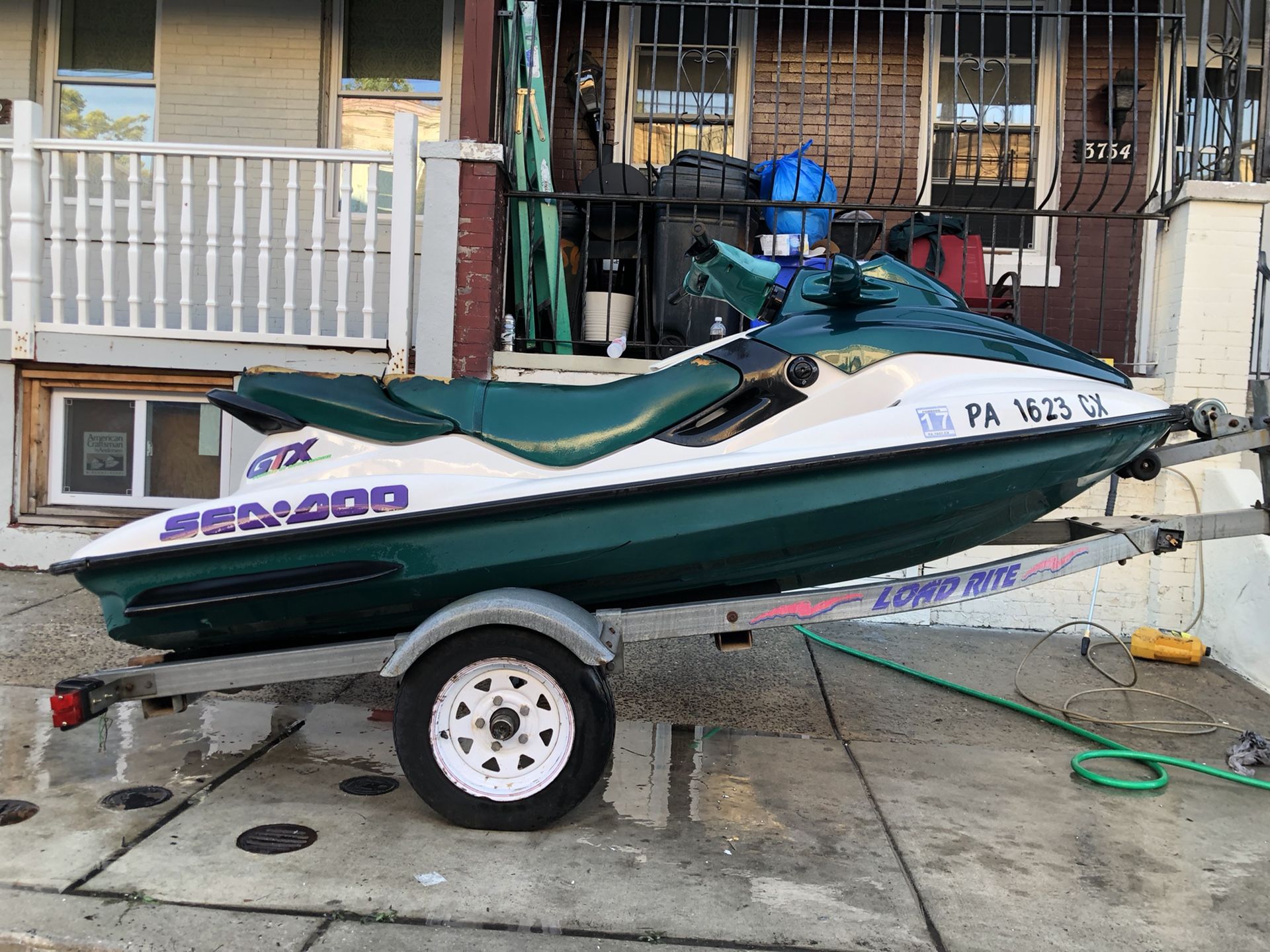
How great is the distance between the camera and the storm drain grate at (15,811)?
2906 mm

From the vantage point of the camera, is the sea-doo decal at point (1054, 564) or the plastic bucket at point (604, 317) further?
the plastic bucket at point (604, 317)

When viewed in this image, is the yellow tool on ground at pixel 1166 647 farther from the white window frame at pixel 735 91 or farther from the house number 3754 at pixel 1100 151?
the white window frame at pixel 735 91

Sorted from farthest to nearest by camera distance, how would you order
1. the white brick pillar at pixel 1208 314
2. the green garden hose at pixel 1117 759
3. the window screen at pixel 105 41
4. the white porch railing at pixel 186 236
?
1. the window screen at pixel 105 41
2. the white porch railing at pixel 186 236
3. the white brick pillar at pixel 1208 314
4. the green garden hose at pixel 1117 759

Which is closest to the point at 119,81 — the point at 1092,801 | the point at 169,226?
the point at 169,226

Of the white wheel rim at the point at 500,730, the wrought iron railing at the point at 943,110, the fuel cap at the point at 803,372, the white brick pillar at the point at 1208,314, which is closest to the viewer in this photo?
the white wheel rim at the point at 500,730

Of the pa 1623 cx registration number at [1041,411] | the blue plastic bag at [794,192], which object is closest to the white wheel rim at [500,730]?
the pa 1623 cx registration number at [1041,411]

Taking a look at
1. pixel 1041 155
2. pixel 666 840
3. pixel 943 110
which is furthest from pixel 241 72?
pixel 666 840

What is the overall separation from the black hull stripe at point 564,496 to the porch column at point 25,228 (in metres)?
3.71

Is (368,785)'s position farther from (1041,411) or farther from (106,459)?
(106,459)

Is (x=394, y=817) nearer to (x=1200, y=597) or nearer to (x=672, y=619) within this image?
(x=672, y=619)

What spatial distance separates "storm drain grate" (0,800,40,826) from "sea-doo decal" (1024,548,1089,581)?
3.16m

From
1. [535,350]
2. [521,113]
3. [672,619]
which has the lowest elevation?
[672,619]

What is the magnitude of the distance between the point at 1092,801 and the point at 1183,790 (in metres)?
0.43

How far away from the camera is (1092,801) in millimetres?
3379
